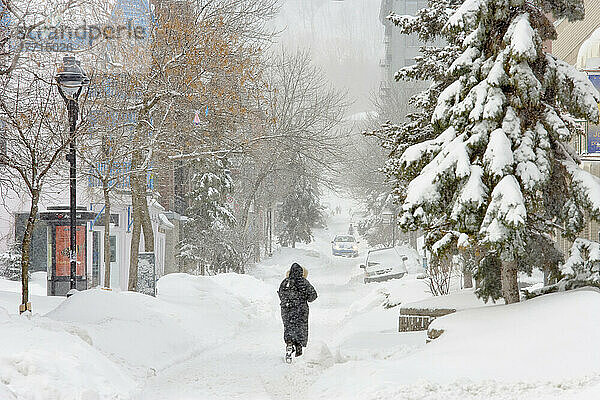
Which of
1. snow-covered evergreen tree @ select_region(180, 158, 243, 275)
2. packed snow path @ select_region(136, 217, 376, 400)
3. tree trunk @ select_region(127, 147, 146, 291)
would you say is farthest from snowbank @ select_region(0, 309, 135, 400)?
snow-covered evergreen tree @ select_region(180, 158, 243, 275)

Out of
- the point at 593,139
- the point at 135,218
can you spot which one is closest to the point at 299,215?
the point at 135,218

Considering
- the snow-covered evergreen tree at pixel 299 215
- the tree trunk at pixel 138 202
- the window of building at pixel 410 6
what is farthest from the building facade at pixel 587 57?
the window of building at pixel 410 6

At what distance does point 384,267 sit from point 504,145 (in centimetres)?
2405

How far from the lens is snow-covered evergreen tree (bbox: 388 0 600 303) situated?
11.0 metres

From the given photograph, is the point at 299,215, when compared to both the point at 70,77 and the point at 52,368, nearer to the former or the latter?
the point at 70,77

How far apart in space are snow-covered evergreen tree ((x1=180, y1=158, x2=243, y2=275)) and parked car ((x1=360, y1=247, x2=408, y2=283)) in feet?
26.9

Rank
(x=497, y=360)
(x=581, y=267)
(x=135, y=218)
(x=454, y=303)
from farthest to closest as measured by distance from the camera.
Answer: (x=135, y=218)
(x=454, y=303)
(x=581, y=267)
(x=497, y=360)

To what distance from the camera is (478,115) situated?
11.3 meters

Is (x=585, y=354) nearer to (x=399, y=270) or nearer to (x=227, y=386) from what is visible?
Answer: (x=227, y=386)

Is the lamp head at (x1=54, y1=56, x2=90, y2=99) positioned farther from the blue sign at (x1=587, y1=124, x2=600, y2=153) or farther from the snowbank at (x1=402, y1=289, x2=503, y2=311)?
the blue sign at (x1=587, y1=124, x2=600, y2=153)

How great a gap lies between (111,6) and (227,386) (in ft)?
35.8

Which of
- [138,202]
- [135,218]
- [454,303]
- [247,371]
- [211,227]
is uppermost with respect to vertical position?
[138,202]

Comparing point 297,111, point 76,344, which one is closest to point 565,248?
point 76,344

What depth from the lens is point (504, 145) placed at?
1116 centimetres
